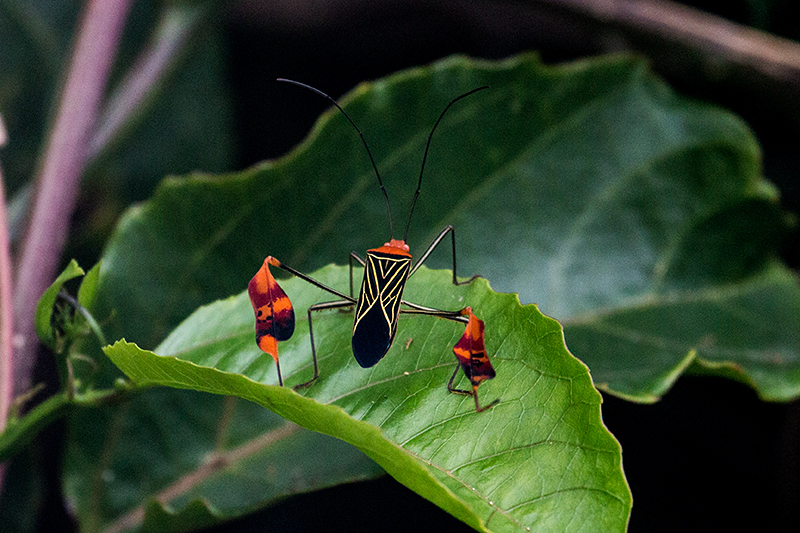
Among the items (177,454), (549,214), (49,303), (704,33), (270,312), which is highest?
(49,303)

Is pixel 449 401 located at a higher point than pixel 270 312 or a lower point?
lower

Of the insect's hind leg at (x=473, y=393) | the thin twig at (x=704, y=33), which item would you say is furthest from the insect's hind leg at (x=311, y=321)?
the thin twig at (x=704, y=33)

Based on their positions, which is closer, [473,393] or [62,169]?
[473,393]

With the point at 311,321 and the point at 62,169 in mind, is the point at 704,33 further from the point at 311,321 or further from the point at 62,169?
the point at 62,169

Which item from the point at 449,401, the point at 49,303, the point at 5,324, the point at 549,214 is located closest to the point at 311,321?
the point at 449,401

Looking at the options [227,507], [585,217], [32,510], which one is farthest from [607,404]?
[32,510]

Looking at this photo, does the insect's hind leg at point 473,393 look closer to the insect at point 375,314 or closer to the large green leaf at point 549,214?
the insect at point 375,314

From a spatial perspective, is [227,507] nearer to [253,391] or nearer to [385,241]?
[253,391]
